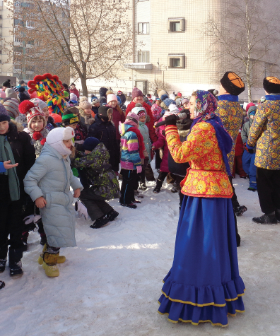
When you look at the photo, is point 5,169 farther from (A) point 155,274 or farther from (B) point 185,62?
(B) point 185,62

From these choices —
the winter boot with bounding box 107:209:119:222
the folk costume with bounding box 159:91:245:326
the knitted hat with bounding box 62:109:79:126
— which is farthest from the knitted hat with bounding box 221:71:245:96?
the winter boot with bounding box 107:209:119:222

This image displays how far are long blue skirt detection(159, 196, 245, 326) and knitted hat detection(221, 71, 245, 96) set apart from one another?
2199mm

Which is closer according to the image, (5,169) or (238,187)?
(5,169)

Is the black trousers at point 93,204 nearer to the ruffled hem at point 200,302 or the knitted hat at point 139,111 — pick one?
the knitted hat at point 139,111

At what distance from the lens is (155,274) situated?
4.34m

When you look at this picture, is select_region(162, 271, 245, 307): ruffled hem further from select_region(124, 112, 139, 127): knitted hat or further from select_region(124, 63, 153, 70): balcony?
select_region(124, 63, 153, 70): balcony

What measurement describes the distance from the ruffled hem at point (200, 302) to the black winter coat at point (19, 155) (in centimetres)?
195

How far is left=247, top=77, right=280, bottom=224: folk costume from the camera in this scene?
5898mm

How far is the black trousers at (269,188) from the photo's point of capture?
239 inches

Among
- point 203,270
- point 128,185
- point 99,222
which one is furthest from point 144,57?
point 203,270

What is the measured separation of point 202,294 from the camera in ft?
10.5

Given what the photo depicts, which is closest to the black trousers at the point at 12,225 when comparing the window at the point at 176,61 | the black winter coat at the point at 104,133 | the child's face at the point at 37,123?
the child's face at the point at 37,123

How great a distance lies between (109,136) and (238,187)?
11.3 feet

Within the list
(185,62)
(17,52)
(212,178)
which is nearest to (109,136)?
(212,178)
